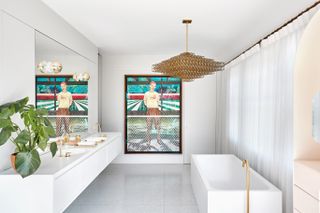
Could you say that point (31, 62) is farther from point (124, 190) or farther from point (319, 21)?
point (319, 21)

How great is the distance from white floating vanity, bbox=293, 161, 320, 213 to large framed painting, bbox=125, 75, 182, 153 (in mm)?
4050

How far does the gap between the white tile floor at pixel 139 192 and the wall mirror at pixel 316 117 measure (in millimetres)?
1840

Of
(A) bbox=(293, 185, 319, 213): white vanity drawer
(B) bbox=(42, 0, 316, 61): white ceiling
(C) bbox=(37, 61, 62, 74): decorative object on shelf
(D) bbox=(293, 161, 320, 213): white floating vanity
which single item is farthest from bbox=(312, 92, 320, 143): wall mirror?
(C) bbox=(37, 61, 62, 74): decorative object on shelf

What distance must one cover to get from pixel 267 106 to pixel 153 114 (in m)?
3.33

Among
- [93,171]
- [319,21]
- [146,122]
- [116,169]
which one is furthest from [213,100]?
[319,21]

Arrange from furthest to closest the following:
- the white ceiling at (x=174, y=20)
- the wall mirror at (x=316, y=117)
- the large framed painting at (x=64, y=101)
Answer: the large framed painting at (x=64, y=101) < the white ceiling at (x=174, y=20) < the wall mirror at (x=316, y=117)

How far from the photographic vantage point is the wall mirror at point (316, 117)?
6.82 feet

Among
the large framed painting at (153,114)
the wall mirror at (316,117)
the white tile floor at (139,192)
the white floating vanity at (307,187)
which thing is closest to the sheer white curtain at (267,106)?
the wall mirror at (316,117)

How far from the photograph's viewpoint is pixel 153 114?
236 inches

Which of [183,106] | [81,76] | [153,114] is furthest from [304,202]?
[153,114]

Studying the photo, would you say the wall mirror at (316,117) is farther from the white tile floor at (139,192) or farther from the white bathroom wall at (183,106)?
the white bathroom wall at (183,106)

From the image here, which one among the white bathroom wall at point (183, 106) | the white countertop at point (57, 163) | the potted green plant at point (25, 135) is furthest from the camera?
the white bathroom wall at point (183, 106)

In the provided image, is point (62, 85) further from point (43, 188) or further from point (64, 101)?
point (43, 188)

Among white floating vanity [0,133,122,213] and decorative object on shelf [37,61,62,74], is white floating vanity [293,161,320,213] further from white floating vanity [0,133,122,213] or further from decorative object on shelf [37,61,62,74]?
decorative object on shelf [37,61,62,74]
